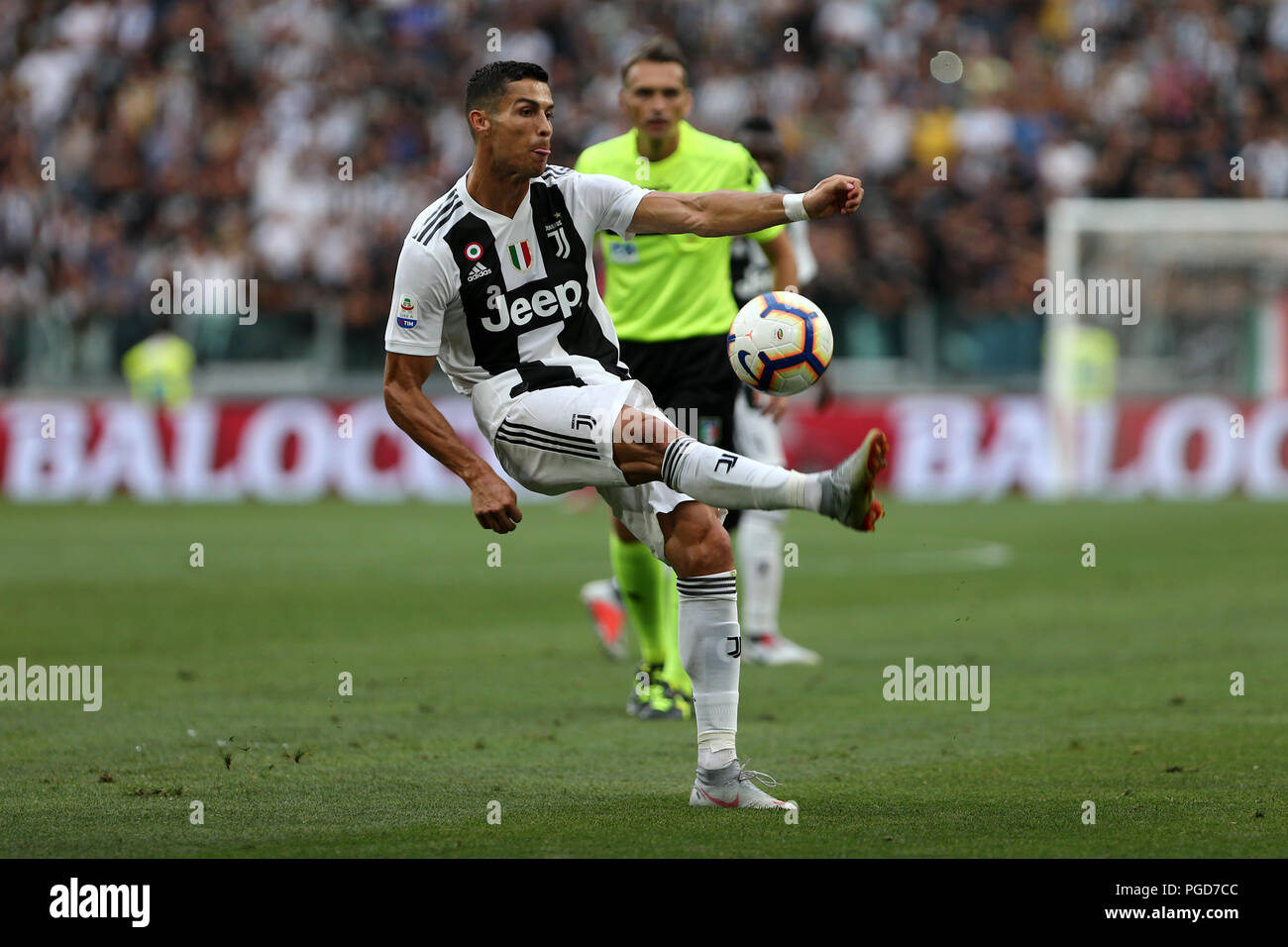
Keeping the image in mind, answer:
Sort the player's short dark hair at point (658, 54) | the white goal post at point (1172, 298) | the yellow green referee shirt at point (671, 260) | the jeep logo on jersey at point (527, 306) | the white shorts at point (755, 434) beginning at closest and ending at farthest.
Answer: the jeep logo on jersey at point (527, 306) → the player's short dark hair at point (658, 54) → the yellow green referee shirt at point (671, 260) → the white shorts at point (755, 434) → the white goal post at point (1172, 298)

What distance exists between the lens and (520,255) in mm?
6488

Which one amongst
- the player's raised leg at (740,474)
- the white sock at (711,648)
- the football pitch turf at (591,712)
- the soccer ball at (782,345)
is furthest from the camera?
the soccer ball at (782,345)

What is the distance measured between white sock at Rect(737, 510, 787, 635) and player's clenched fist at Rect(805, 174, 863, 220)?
443cm

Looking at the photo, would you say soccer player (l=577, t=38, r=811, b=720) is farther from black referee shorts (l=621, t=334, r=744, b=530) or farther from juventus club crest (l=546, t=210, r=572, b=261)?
juventus club crest (l=546, t=210, r=572, b=261)

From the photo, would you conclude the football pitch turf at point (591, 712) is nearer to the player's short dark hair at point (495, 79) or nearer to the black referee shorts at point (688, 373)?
the black referee shorts at point (688, 373)

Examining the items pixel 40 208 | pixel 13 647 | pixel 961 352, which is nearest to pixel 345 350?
pixel 40 208

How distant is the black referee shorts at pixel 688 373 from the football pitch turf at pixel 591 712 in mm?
1386

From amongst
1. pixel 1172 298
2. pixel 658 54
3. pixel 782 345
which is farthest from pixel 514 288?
pixel 1172 298

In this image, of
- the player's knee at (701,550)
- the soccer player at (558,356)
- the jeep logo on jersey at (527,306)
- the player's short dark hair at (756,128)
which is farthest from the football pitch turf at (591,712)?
the player's short dark hair at (756,128)

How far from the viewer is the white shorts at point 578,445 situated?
6.27 m

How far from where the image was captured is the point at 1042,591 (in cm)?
1334

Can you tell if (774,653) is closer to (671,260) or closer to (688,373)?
(688,373)

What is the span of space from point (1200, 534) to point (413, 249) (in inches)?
488
